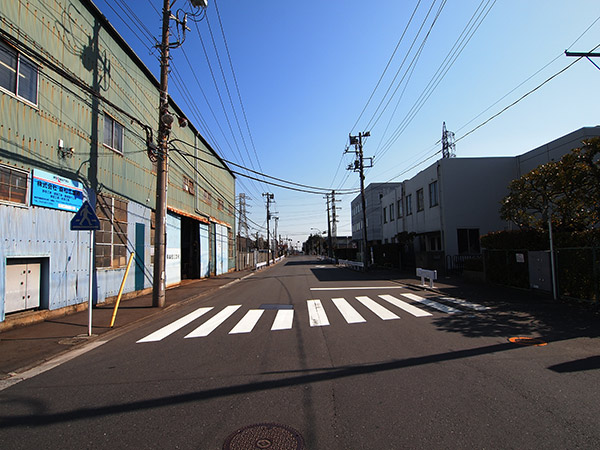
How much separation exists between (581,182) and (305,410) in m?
14.5

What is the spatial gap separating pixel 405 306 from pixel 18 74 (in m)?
12.1

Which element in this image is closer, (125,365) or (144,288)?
(125,365)

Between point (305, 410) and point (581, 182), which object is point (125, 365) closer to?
point (305, 410)

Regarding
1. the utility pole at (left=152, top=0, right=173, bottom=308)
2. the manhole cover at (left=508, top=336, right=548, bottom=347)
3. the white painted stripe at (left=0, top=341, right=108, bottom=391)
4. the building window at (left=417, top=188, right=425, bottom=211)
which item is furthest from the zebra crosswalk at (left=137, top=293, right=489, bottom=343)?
the building window at (left=417, top=188, right=425, bottom=211)

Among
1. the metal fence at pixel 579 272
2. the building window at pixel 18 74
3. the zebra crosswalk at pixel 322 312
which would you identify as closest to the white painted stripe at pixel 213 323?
the zebra crosswalk at pixel 322 312

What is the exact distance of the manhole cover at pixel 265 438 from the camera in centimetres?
329

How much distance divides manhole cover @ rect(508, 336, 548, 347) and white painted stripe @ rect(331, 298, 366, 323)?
3281 mm

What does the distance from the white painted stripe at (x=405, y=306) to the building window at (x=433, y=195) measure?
15.7 metres

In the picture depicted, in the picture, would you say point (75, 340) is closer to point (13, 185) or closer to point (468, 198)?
point (13, 185)

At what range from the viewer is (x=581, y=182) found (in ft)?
44.3

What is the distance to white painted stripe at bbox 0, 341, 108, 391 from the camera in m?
5.30

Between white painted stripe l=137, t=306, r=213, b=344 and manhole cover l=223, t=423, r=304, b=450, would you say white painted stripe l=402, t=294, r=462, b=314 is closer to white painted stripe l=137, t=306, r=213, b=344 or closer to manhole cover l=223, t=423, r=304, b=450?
white painted stripe l=137, t=306, r=213, b=344

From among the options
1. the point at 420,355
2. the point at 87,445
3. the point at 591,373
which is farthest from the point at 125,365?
the point at 591,373

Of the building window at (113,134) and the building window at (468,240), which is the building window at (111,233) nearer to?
the building window at (113,134)
